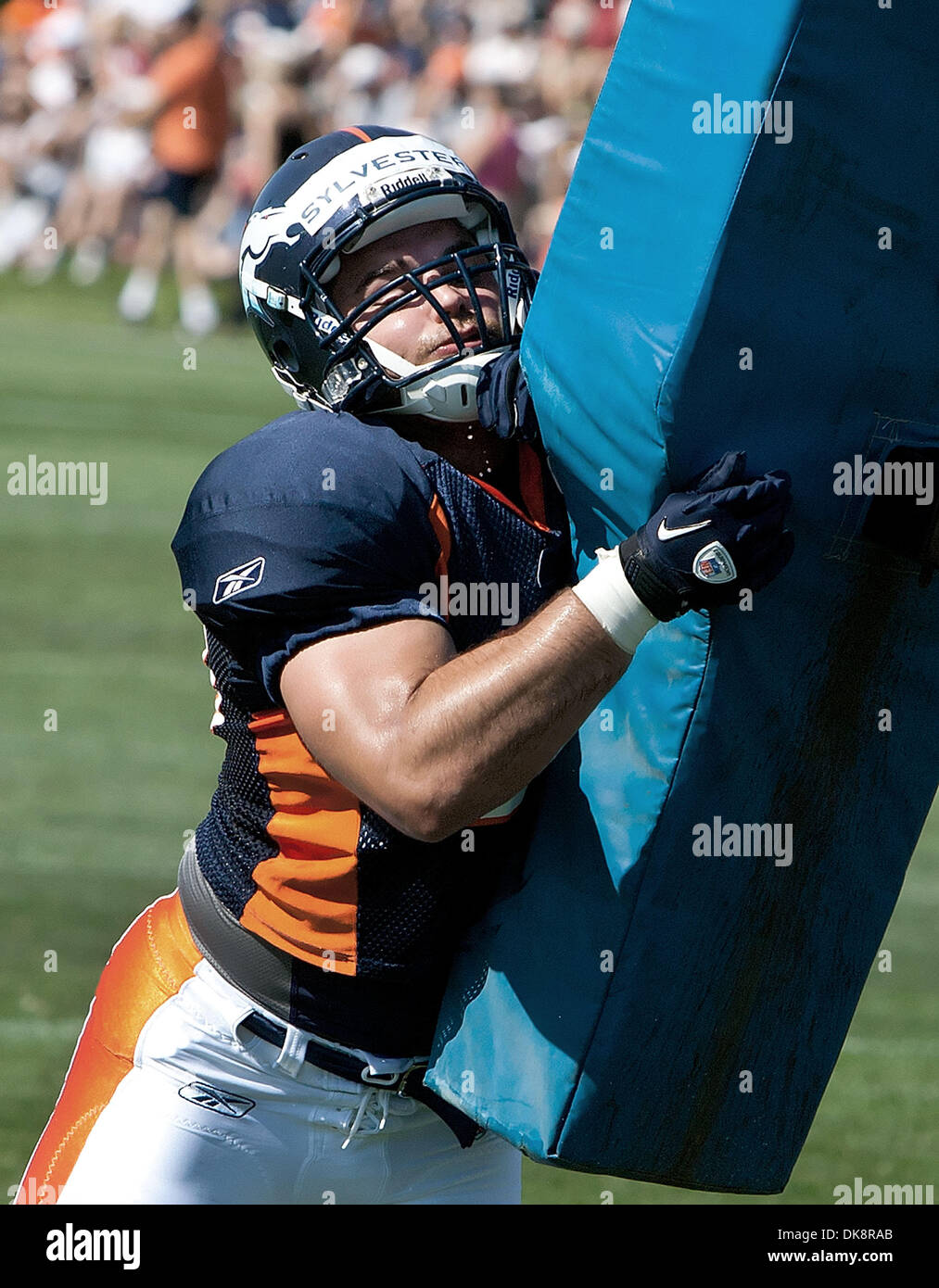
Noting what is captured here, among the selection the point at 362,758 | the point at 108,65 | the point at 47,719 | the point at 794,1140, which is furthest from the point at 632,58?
the point at 108,65

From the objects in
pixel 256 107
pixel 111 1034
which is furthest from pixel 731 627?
pixel 256 107

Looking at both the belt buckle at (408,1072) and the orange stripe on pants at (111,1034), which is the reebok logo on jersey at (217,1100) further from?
the belt buckle at (408,1072)

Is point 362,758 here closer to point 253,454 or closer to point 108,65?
point 253,454

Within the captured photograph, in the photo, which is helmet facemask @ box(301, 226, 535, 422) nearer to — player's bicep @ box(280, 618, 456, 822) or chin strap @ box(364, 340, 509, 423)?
chin strap @ box(364, 340, 509, 423)

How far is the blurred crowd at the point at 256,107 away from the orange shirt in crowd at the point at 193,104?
0.02 meters

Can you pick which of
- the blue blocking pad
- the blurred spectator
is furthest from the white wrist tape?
the blurred spectator

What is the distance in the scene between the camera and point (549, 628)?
2381 millimetres

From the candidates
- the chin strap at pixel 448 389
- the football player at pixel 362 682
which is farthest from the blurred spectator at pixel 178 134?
the chin strap at pixel 448 389

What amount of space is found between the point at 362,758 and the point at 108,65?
1791 centimetres

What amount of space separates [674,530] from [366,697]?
43 centimetres

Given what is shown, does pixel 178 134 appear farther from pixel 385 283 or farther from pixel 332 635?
pixel 332 635

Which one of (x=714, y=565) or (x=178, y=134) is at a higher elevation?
(x=714, y=565)

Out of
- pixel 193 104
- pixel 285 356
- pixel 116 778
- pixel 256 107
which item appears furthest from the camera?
pixel 256 107

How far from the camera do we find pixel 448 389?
2703 mm
